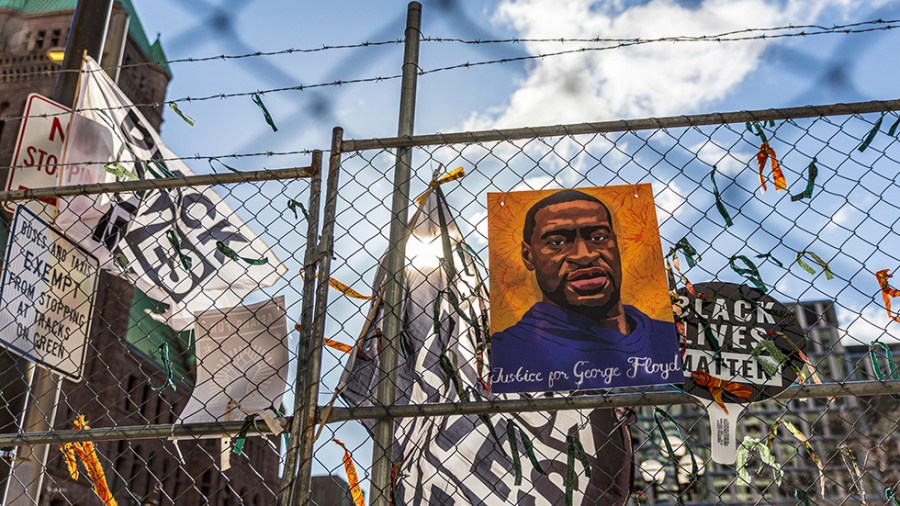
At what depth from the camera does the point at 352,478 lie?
2799 mm

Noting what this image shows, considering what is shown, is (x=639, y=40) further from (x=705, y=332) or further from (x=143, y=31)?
(x=143, y=31)

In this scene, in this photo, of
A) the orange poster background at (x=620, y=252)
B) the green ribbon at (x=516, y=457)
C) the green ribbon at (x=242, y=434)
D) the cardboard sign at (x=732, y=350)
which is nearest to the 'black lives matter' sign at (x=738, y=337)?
the cardboard sign at (x=732, y=350)

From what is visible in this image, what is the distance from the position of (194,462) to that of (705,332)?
50773 millimetres

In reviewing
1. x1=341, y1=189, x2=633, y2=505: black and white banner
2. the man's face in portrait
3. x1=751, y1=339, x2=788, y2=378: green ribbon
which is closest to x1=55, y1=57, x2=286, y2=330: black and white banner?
x1=341, y1=189, x2=633, y2=505: black and white banner

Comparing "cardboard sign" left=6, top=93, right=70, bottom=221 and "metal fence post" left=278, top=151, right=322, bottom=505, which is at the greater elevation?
"cardboard sign" left=6, top=93, right=70, bottom=221

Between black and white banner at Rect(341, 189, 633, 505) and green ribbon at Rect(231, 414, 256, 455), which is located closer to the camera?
green ribbon at Rect(231, 414, 256, 455)

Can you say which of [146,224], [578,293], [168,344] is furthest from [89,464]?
[578,293]

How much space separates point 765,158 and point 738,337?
0.72 meters

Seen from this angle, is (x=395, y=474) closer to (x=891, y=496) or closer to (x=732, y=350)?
(x=732, y=350)

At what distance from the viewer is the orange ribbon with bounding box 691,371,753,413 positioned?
2383 millimetres

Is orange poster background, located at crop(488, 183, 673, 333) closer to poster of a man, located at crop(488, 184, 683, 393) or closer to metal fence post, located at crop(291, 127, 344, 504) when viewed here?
poster of a man, located at crop(488, 184, 683, 393)

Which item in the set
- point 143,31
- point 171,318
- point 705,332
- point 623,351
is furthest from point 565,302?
point 143,31

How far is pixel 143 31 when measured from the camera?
50.7 metres

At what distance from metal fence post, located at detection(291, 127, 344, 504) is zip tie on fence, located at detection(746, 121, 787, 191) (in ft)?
4.86
